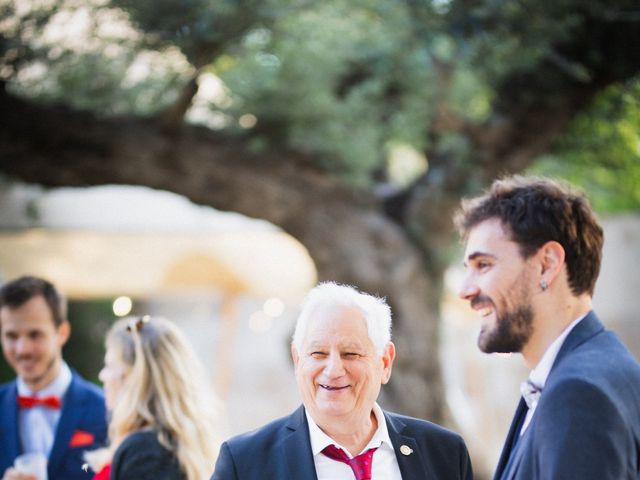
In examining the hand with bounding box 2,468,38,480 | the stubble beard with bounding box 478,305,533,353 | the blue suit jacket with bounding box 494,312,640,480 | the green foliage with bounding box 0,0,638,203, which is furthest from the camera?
the green foliage with bounding box 0,0,638,203

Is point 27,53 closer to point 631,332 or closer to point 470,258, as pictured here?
point 470,258

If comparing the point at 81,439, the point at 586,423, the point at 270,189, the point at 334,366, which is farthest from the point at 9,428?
the point at 270,189

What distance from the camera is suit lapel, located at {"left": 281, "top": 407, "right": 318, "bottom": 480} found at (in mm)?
2436

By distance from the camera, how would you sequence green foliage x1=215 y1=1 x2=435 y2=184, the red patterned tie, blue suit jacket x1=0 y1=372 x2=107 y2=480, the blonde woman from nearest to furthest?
the red patterned tie → the blonde woman → blue suit jacket x1=0 y1=372 x2=107 y2=480 → green foliage x1=215 y1=1 x2=435 y2=184

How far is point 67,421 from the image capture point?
3.75 meters

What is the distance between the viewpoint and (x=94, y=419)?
381 cm

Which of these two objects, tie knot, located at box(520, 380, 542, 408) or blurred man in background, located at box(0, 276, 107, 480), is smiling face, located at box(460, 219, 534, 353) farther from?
blurred man in background, located at box(0, 276, 107, 480)

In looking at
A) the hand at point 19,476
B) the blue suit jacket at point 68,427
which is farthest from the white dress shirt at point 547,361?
the blue suit jacket at point 68,427

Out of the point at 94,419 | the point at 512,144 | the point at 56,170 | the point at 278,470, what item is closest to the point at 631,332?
the point at 512,144

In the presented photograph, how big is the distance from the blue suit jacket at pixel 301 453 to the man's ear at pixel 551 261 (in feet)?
2.09

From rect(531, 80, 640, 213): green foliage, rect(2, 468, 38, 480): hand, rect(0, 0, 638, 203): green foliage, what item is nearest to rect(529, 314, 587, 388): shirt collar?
rect(2, 468, 38, 480): hand

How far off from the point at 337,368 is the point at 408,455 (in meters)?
0.36

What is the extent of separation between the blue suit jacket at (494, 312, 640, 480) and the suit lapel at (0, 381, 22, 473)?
239 centimetres

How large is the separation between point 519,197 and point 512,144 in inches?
190
